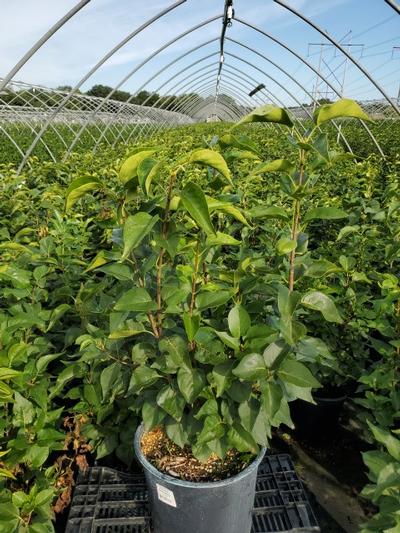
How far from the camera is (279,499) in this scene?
1847 mm

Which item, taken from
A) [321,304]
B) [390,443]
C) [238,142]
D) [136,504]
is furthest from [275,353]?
[136,504]

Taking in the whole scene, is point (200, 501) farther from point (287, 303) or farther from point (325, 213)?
point (325, 213)

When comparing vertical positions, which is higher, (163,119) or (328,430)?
(163,119)

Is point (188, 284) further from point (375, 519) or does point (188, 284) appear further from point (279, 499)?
point (279, 499)

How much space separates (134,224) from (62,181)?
11.9 ft

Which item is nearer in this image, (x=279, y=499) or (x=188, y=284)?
(x=188, y=284)

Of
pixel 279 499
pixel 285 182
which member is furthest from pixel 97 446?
pixel 285 182

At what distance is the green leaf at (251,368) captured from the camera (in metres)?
1.19

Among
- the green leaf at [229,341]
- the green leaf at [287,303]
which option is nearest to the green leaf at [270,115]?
the green leaf at [287,303]

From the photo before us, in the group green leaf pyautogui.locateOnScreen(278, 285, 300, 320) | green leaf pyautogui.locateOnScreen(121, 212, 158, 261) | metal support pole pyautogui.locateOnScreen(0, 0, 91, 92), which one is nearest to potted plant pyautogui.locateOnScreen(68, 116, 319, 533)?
green leaf pyautogui.locateOnScreen(121, 212, 158, 261)

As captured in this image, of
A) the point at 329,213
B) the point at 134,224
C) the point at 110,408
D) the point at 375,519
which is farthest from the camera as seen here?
the point at 110,408

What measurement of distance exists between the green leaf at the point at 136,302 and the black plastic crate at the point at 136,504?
1.17 metres

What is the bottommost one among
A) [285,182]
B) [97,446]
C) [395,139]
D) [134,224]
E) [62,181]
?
[97,446]

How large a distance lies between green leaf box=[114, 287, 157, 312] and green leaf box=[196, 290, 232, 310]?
18 centimetres
